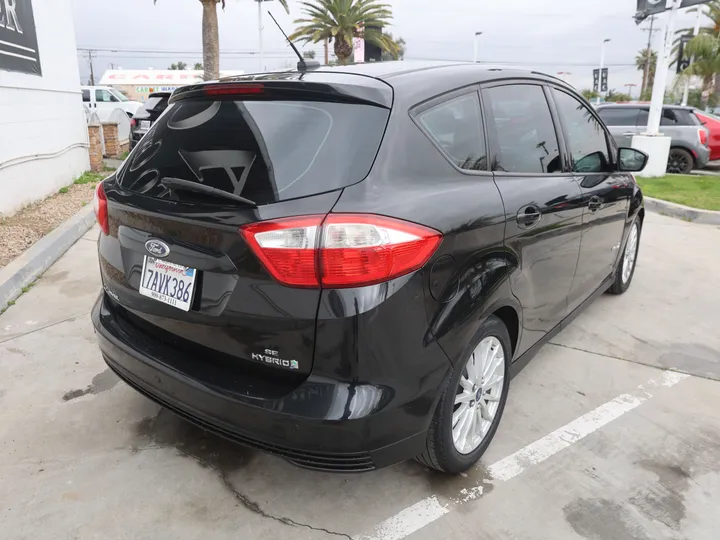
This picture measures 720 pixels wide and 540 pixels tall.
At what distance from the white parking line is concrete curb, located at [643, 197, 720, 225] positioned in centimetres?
533

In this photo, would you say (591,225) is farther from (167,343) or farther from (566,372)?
(167,343)

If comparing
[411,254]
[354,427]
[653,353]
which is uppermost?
[411,254]

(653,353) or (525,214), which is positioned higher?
(525,214)

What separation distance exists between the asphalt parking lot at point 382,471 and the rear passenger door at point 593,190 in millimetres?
599

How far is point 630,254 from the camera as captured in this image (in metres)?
4.92

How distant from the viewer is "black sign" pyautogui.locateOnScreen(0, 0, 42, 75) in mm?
6807

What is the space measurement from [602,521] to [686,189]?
9456 millimetres

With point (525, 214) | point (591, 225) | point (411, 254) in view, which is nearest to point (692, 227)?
point (591, 225)

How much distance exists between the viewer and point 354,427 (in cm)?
192

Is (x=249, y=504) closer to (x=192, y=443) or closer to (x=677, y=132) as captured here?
(x=192, y=443)

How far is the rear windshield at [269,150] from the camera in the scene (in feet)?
6.51

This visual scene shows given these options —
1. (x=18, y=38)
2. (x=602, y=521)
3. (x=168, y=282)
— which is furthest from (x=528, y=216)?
(x=18, y=38)

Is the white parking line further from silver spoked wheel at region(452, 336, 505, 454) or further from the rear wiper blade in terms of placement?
the rear wiper blade

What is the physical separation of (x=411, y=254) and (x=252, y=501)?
4.16ft
